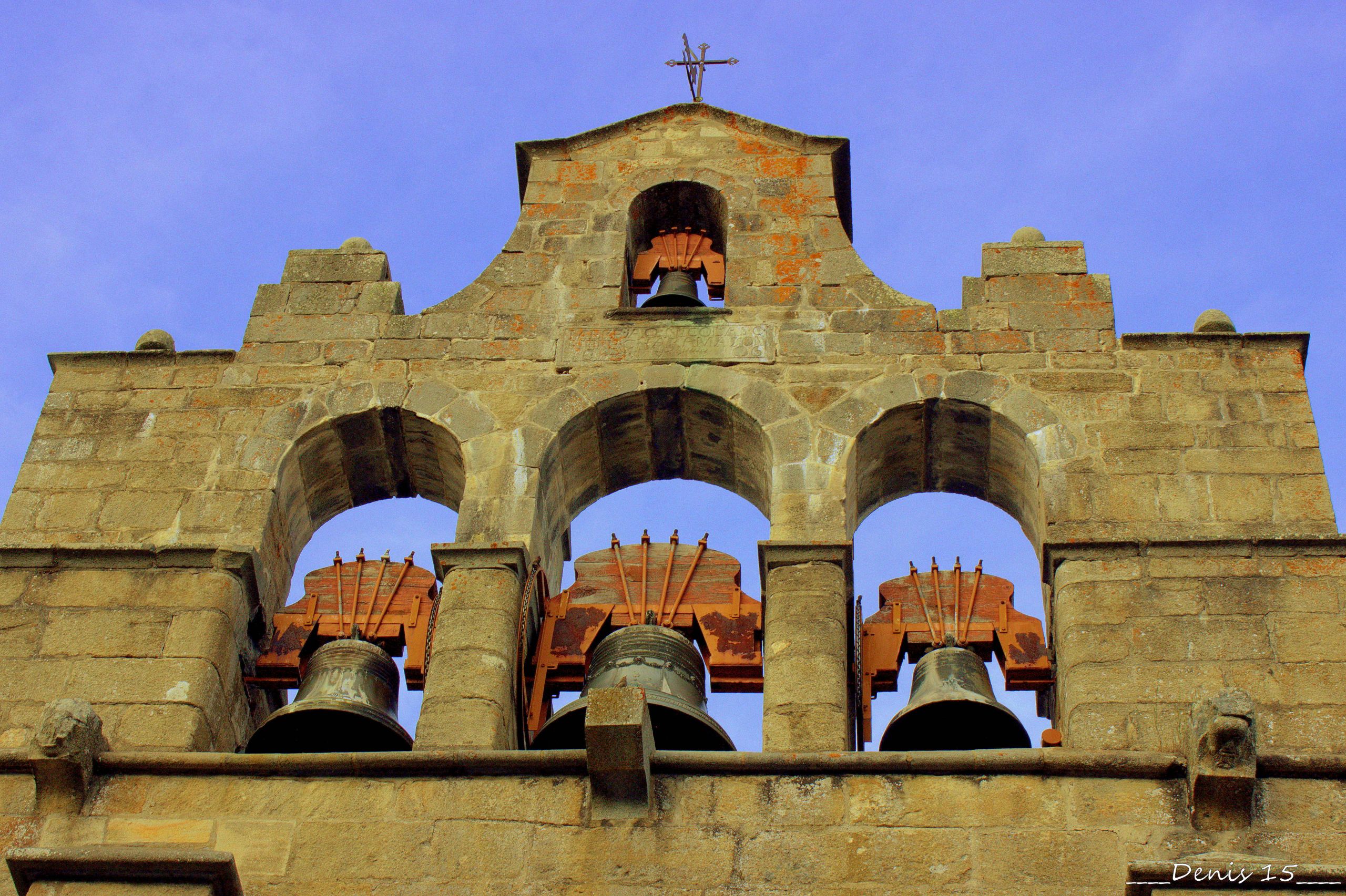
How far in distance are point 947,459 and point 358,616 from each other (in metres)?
3.53

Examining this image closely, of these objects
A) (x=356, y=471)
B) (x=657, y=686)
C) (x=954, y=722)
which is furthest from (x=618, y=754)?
(x=356, y=471)

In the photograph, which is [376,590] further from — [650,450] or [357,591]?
[650,450]

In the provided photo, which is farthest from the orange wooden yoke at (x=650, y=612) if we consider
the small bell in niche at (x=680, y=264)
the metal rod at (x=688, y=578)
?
the small bell in niche at (x=680, y=264)

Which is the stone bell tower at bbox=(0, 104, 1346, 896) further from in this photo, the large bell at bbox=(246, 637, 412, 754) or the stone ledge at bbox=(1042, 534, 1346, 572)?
the large bell at bbox=(246, 637, 412, 754)

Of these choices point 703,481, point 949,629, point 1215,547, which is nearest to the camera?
point 1215,547

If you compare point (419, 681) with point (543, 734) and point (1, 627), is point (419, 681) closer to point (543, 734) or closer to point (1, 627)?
point (543, 734)

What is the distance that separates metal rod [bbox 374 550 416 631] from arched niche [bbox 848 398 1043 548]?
248 centimetres

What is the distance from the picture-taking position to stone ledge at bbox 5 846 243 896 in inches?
327

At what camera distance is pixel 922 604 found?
10.6m

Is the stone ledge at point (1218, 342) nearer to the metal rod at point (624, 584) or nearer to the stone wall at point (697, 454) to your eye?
the stone wall at point (697, 454)

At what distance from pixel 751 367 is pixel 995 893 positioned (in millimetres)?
4102

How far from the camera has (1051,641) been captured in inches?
409

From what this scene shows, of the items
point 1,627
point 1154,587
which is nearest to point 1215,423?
point 1154,587

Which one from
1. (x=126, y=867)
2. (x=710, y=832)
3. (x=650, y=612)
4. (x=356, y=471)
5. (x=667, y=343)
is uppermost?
(x=667, y=343)
